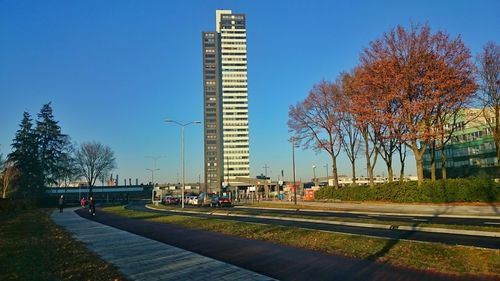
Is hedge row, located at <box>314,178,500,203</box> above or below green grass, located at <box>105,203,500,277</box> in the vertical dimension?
above

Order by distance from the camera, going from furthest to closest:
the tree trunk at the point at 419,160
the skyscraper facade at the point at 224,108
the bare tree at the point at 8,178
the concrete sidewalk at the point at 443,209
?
the skyscraper facade at the point at 224,108, the bare tree at the point at 8,178, the tree trunk at the point at 419,160, the concrete sidewalk at the point at 443,209

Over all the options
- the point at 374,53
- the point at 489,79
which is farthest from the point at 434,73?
the point at 489,79

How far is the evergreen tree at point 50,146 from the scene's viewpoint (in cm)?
7338

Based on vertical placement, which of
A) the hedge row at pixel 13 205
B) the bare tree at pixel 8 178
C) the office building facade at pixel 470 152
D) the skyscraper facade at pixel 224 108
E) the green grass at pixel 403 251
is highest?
the skyscraper facade at pixel 224 108

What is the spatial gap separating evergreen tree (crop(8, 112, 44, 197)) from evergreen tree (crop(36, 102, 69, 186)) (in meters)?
1.78

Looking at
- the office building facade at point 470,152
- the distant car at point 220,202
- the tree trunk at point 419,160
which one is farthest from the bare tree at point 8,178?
the office building facade at point 470,152

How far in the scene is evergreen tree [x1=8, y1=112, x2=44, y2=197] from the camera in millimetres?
64562

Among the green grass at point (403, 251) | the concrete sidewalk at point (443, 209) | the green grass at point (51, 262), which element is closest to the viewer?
the green grass at point (51, 262)

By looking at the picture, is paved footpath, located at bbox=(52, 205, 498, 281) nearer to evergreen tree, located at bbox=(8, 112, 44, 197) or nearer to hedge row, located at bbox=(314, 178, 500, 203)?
hedge row, located at bbox=(314, 178, 500, 203)

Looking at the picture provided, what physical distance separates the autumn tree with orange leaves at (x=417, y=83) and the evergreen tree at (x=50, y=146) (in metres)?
54.2

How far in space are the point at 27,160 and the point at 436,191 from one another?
192 feet

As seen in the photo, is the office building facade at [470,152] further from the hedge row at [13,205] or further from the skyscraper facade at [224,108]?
the skyscraper facade at [224,108]

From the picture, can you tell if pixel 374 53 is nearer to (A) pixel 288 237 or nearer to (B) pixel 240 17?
(A) pixel 288 237

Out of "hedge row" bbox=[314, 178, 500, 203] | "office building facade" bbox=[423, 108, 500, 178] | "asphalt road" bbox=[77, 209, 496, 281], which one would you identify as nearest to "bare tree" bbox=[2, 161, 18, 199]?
"hedge row" bbox=[314, 178, 500, 203]
